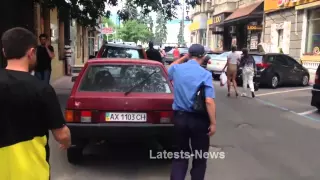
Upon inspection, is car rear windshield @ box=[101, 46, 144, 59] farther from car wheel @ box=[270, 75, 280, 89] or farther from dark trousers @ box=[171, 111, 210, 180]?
car wheel @ box=[270, 75, 280, 89]

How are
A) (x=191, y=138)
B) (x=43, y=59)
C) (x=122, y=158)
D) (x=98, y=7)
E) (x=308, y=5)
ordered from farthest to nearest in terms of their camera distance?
(x=308, y=5) < (x=98, y=7) < (x=43, y=59) < (x=122, y=158) < (x=191, y=138)

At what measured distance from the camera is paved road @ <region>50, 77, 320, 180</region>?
17.7ft

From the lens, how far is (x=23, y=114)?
2338mm

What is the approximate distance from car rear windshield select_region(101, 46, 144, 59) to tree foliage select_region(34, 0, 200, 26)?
1910 mm

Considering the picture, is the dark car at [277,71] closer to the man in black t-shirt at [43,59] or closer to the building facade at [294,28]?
the building facade at [294,28]

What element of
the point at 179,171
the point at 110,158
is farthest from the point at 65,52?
the point at 179,171

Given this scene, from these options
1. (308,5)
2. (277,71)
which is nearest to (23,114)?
(277,71)

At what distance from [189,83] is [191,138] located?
0.60 metres

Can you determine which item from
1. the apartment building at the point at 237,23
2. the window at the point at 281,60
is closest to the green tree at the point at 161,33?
the apartment building at the point at 237,23

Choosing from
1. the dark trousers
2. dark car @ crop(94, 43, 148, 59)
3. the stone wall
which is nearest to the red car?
the dark trousers

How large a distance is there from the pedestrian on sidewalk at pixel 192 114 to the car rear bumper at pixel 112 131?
0.91 metres

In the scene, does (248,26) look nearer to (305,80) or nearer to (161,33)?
(305,80)

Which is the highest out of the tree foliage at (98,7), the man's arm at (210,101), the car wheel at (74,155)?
the tree foliage at (98,7)

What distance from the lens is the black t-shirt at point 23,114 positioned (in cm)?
229
